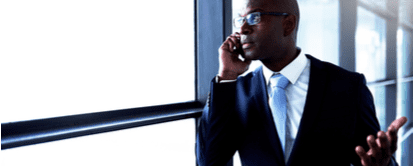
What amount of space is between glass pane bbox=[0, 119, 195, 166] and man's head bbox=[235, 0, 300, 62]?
668 mm

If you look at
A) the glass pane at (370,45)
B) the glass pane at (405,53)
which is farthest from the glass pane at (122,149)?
the glass pane at (405,53)

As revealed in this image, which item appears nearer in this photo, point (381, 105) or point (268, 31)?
point (268, 31)

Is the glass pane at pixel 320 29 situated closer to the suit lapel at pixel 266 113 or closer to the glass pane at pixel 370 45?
the glass pane at pixel 370 45

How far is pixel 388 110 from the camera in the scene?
4.56m

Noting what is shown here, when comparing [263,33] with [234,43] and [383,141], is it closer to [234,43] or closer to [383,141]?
[234,43]

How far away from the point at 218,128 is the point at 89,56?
0.63 m

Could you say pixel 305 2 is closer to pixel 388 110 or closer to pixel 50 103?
pixel 50 103

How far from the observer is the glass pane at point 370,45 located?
351 centimetres

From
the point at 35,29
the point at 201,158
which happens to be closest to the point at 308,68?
the point at 201,158

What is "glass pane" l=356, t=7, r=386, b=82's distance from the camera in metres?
3.51

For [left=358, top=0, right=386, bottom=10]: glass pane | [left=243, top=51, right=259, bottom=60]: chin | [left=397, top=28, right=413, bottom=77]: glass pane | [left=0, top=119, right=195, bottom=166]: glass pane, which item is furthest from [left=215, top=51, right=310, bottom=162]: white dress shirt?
[left=397, top=28, right=413, bottom=77]: glass pane

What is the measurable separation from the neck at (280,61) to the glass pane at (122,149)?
661 millimetres

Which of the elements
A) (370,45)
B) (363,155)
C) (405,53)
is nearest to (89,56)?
(363,155)

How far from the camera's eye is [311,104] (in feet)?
3.35
